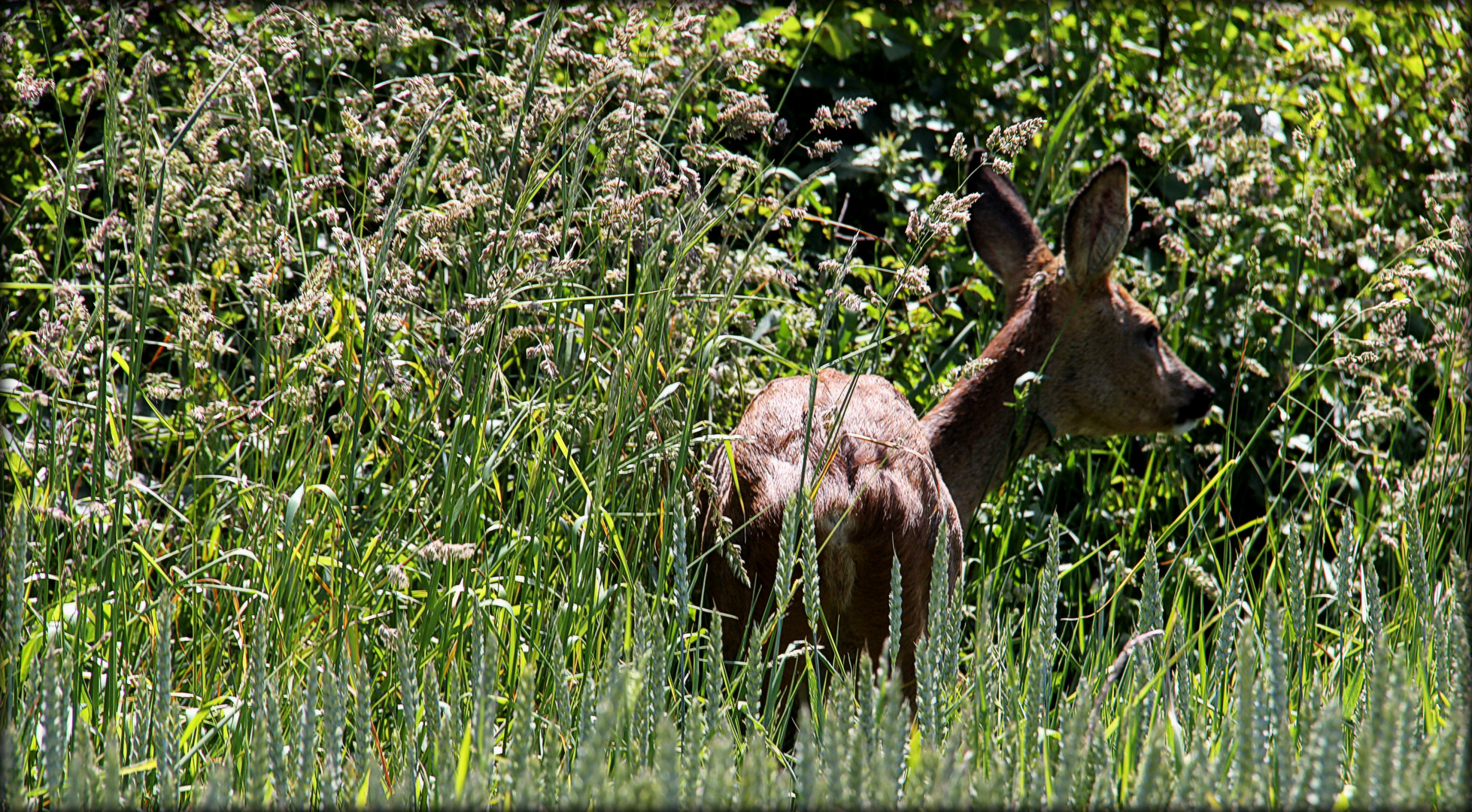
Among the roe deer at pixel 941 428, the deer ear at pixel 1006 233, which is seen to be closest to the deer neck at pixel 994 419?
the roe deer at pixel 941 428

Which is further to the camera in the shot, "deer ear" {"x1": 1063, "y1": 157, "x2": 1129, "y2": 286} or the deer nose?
the deer nose

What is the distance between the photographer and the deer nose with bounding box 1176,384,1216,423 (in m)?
3.94

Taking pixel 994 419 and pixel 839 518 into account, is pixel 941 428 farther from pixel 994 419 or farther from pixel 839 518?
pixel 839 518

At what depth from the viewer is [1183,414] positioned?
394 cm

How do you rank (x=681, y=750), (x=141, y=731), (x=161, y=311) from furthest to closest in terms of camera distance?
(x=161, y=311) < (x=681, y=750) < (x=141, y=731)

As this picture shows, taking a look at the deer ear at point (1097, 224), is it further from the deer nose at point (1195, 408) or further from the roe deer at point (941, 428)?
the deer nose at point (1195, 408)

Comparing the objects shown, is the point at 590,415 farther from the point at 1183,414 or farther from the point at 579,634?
the point at 1183,414

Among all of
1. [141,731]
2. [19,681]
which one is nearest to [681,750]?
[141,731]

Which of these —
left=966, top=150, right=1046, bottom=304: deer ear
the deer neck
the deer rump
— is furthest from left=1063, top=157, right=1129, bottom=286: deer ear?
the deer rump

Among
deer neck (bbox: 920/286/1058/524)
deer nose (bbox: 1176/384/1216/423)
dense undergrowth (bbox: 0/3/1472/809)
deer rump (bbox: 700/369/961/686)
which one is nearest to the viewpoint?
dense undergrowth (bbox: 0/3/1472/809)

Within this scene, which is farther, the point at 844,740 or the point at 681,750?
the point at 681,750

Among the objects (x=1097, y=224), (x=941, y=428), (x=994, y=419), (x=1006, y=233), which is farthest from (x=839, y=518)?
(x=1006, y=233)

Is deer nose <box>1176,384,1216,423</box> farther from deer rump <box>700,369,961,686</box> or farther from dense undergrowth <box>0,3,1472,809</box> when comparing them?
deer rump <box>700,369,961,686</box>

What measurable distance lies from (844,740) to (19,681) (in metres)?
1.70
